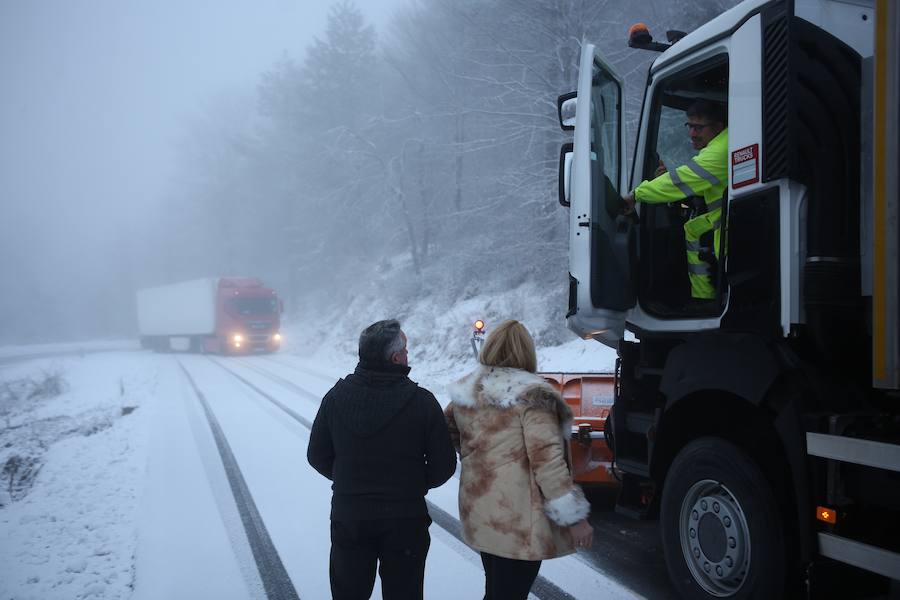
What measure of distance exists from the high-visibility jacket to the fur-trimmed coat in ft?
4.66

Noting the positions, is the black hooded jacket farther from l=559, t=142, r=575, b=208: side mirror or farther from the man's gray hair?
l=559, t=142, r=575, b=208: side mirror

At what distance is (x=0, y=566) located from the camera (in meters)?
4.69

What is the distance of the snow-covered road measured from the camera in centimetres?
427

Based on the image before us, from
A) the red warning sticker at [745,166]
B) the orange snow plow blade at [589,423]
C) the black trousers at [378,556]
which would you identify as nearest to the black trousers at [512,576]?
the black trousers at [378,556]

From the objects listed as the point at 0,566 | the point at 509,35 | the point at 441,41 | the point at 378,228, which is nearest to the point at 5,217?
the point at 378,228

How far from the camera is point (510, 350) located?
284cm

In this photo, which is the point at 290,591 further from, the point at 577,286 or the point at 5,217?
the point at 5,217

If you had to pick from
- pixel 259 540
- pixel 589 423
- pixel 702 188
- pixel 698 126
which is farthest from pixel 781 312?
pixel 259 540

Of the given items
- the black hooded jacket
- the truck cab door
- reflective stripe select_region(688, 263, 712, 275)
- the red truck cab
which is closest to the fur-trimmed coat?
the black hooded jacket

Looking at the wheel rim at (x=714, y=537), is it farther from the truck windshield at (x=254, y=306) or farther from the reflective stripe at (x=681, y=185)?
the truck windshield at (x=254, y=306)

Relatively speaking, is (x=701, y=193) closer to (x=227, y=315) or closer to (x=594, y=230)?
(x=594, y=230)

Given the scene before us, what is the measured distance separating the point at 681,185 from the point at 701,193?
0.39 ft

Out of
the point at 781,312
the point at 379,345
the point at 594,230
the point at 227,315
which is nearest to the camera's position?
the point at 379,345

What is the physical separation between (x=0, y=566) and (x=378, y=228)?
25.8m
